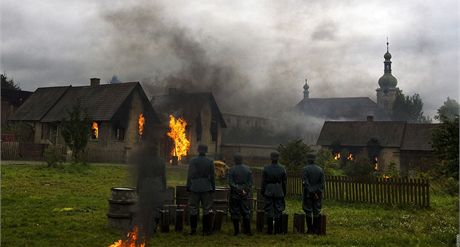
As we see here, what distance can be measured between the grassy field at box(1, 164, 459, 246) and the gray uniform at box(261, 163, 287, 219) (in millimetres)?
641

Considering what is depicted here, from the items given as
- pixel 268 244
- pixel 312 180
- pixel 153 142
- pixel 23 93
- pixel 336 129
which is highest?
pixel 23 93

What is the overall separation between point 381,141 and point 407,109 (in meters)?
42.7

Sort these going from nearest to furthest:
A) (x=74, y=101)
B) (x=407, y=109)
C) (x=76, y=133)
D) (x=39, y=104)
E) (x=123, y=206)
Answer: (x=123, y=206)
(x=76, y=133)
(x=74, y=101)
(x=39, y=104)
(x=407, y=109)

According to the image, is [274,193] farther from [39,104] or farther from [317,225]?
[39,104]

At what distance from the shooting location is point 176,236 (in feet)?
31.8

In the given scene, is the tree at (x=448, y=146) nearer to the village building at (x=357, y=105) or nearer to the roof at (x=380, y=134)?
the roof at (x=380, y=134)

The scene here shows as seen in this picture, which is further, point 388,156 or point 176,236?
point 388,156

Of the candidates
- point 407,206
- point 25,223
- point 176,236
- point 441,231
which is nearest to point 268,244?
point 176,236

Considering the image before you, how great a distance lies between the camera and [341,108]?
3797 inches

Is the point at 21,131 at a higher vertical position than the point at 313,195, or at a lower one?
higher

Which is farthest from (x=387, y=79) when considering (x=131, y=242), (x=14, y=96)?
(x=131, y=242)

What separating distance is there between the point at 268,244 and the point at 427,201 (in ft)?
26.7

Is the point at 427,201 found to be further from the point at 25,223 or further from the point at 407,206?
the point at 25,223

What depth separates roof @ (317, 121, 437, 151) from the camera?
4228 cm
